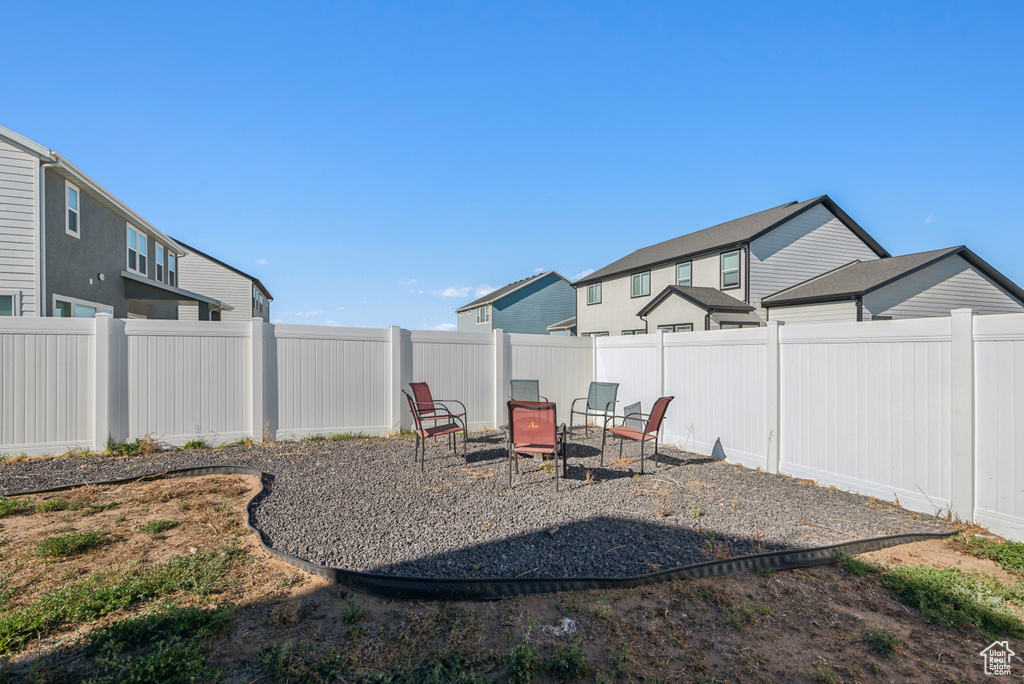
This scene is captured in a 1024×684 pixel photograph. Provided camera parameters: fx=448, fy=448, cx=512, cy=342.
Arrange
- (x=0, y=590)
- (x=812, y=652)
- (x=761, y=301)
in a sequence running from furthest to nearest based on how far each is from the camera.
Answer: (x=761, y=301), (x=0, y=590), (x=812, y=652)

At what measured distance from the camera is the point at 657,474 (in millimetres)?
5988

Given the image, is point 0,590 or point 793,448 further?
point 793,448

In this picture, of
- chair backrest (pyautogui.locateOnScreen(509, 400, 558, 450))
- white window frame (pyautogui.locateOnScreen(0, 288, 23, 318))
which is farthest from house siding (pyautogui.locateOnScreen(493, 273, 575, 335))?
chair backrest (pyautogui.locateOnScreen(509, 400, 558, 450))

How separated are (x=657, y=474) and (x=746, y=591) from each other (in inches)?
116

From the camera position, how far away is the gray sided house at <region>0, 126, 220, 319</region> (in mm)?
8969

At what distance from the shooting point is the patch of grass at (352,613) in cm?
264

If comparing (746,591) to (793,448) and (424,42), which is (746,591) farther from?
(424,42)

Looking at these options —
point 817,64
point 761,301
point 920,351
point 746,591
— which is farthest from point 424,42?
point 761,301

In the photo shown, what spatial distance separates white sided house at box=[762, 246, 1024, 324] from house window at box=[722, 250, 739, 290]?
4.06 ft

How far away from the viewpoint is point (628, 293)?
21.0m

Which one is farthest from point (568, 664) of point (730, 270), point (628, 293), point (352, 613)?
point (628, 293)

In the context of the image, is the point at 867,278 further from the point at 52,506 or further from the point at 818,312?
the point at 52,506

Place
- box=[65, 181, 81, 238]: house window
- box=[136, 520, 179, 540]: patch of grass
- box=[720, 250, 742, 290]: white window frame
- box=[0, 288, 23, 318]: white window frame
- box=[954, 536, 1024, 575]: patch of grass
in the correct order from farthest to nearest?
box=[720, 250, 742, 290]: white window frame, box=[65, 181, 81, 238]: house window, box=[0, 288, 23, 318]: white window frame, box=[136, 520, 179, 540]: patch of grass, box=[954, 536, 1024, 575]: patch of grass

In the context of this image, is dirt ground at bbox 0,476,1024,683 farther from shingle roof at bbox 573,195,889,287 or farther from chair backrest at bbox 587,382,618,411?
shingle roof at bbox 573,195,889,287
